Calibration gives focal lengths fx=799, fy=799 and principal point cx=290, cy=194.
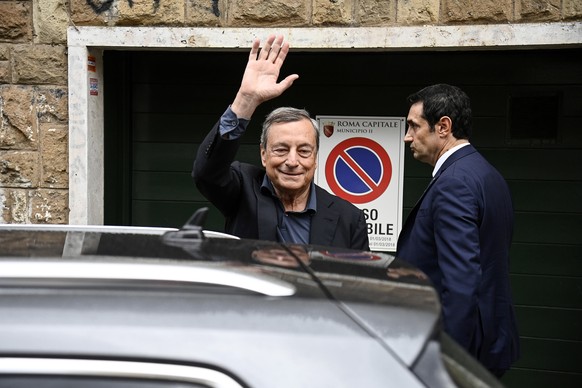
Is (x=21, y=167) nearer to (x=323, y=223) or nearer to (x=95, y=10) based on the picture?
(x=95, y=10)

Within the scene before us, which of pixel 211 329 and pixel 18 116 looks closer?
pixel 211 329

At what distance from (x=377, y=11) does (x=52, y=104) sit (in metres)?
2.17

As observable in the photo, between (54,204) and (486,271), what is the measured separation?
3027 mm

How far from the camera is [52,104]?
205 inches

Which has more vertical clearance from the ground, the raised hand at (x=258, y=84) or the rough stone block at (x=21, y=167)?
the raised hand at (x=258, y=84)

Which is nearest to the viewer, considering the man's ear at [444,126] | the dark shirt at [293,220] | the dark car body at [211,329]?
the dark car body at [211,329]

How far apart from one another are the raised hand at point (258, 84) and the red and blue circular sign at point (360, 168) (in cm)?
231

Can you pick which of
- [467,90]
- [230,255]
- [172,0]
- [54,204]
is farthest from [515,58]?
[230,255]

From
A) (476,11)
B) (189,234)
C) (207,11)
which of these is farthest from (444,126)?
(189,234)

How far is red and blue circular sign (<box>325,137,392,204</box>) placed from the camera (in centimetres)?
546

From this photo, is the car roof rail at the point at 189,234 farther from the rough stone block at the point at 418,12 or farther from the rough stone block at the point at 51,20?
the rough stone block at the point at 51,20

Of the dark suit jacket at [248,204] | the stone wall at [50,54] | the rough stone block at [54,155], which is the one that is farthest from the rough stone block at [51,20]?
the dark suit jacket at [248,204]

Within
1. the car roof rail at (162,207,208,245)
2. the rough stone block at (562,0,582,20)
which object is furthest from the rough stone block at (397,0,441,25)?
the car roof rail at (162,207,208,245)

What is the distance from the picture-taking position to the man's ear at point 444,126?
3.68 metres
